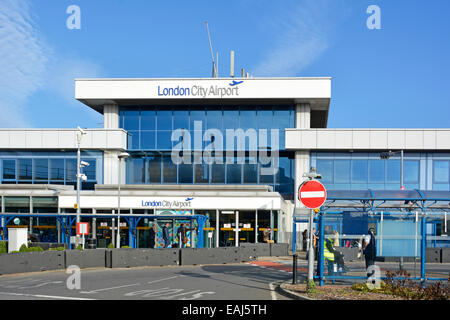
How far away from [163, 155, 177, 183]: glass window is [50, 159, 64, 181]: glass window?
8738 millimetres

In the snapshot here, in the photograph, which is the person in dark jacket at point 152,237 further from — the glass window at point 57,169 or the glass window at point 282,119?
the glass window at point 282,119

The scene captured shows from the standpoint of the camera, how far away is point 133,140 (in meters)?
43.3

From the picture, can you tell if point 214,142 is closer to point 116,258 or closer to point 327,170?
point 327,170

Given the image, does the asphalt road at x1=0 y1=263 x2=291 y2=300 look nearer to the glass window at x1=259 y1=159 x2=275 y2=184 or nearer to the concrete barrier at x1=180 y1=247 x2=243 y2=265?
the concrete barrier at x1=180 y1=247 x2=243 y2=265

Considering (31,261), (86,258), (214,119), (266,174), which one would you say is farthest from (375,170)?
(31,261)

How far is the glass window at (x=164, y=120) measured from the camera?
43031 mm

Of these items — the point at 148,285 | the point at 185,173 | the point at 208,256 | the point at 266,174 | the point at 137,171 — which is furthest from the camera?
the point at 137,171

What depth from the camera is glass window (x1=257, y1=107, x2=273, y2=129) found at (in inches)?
1670

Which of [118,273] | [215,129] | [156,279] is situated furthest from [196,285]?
[215,129]

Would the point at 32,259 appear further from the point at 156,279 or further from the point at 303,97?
the point at 303,97

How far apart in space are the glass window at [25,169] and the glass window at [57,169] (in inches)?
73.8

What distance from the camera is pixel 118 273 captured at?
69.6ft

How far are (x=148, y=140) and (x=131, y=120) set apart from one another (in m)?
2.43

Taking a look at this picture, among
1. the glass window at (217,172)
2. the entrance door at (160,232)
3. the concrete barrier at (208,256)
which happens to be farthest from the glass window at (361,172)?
the concrete barrier at (208,256)
